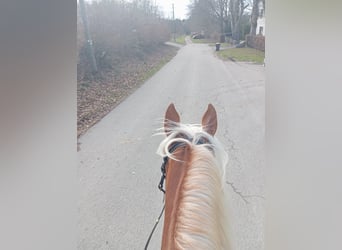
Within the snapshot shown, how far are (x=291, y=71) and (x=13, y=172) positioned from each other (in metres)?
0.59

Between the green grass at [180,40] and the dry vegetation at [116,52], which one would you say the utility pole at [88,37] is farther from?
the green grass at [180,40]

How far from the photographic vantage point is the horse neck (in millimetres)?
481

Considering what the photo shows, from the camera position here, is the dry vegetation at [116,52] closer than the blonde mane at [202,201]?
No

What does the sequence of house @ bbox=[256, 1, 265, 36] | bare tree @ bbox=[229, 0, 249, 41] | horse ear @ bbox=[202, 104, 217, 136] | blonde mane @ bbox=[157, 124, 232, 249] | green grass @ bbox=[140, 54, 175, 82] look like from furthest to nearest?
green grass @ bbox=[140, 54, 175, 82], bare tree @ bbox=[229, 0, 249, 41], house @ bbox=[256, 1, 265, 36], horse ear @ bbox=[202, 104, 217, 136], blonde mane @ bbox=[157, 124, 232, 249]

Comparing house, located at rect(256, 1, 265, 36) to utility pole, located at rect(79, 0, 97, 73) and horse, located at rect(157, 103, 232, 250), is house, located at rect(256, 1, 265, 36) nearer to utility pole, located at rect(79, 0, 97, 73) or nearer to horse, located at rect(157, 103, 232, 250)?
horse, located at rect(157, 103, 232, 250)

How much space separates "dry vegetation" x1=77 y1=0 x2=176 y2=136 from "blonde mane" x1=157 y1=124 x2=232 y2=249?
36 cm

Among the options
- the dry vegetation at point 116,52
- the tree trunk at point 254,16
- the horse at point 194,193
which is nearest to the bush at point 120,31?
the dry vegetation at point 116,52

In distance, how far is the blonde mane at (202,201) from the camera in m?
0.48

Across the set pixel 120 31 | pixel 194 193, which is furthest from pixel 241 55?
pixel 194 193

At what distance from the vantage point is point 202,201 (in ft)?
1.68

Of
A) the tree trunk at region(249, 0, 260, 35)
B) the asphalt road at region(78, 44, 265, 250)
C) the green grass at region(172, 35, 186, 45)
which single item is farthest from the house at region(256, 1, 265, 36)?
the green grass at region(172, 35, 186, 45)

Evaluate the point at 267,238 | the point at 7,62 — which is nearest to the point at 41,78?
the point at 7,62

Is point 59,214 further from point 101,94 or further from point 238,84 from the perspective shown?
point 238,84

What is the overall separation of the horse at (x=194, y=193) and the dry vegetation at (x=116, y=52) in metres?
0.33
